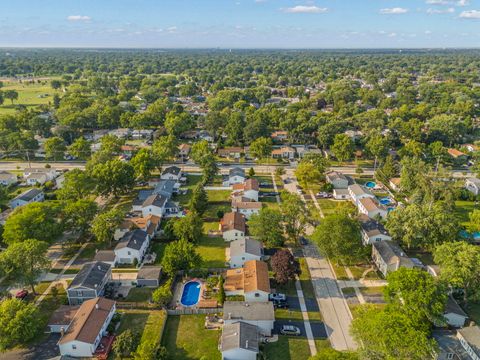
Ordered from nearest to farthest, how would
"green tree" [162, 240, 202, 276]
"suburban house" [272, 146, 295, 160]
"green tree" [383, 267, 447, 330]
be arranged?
"green tree" [383, 267, 447, 330] < "green tree" [162, 240, 202, 276] < "suburban house" [272, 146, 295, 160]

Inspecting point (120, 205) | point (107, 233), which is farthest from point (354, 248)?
point (120, 205)

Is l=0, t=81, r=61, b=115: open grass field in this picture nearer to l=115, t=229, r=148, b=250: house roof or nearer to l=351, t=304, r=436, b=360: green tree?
l=115, t=229, r=148, b=250: house roof

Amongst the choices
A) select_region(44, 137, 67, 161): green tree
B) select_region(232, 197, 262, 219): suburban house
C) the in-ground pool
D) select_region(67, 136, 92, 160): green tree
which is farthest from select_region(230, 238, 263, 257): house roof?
select_region(44, 137, 67, 161): green tree

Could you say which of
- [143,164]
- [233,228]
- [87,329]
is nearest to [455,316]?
[233,228]

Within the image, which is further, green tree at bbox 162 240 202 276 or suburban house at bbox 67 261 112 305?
green tree at bbox 162 240 202 276

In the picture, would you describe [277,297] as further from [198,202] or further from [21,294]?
[21,294]

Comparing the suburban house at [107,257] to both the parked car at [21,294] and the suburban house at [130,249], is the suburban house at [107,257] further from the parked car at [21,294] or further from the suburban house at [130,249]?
the parked car at [21,294]
